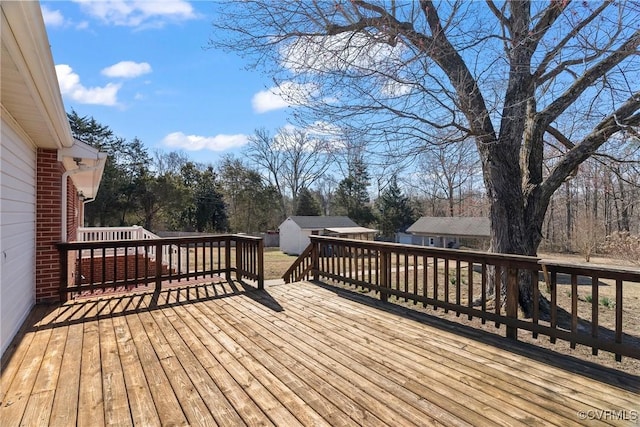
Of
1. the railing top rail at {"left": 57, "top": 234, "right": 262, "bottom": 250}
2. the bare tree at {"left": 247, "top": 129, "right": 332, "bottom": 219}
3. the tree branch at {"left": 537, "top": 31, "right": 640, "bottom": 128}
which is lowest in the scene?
→ the railing top rail at {"left": 57, "top": 234, "right": 262, "bottom": 250}

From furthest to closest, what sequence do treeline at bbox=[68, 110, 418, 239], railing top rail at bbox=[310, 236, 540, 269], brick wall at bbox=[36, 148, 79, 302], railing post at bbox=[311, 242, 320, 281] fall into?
treeline at bbox=[68, 110, 418, 239] < railing post at bbox=[311, 242, 320, 281] < brick wall at bbox=[36, 148, 79, 302] < railing top rail at bbox=[310, 236, 540, 269]

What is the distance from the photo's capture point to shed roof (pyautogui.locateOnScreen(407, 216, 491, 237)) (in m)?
23.1

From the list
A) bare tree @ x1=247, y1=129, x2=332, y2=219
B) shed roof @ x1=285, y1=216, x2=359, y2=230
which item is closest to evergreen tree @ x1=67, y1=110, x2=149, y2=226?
bare tree @ x1=247, y1=129, x2=332, y2=219

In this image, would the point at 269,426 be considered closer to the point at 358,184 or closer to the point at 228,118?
the point at 228,118

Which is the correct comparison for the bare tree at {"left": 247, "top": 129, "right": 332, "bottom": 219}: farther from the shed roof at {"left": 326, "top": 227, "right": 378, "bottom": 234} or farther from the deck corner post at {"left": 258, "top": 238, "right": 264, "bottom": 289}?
the deck corner post at {"left": 258, "top": 238, "right": 264, "bottom": 289}

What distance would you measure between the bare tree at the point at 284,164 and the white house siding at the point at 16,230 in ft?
89.0

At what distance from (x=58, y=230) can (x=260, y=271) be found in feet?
9.39

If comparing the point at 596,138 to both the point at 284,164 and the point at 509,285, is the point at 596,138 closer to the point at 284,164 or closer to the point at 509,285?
the point at 509,285

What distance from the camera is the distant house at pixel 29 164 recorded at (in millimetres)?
2008

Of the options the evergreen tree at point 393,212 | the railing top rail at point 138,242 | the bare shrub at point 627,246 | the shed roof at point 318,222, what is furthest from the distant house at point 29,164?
the evergreen tree at point 393,212

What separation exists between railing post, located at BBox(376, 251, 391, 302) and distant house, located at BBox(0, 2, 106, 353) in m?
4.07

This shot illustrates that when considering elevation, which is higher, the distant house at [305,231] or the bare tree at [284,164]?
the bare tree at [284,164]

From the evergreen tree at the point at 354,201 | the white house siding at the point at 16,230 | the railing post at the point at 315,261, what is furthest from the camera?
the evergreen tree at the point at 354,201

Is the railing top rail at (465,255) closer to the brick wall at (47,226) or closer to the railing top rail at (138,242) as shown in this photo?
the railing top rail at (138,242)
